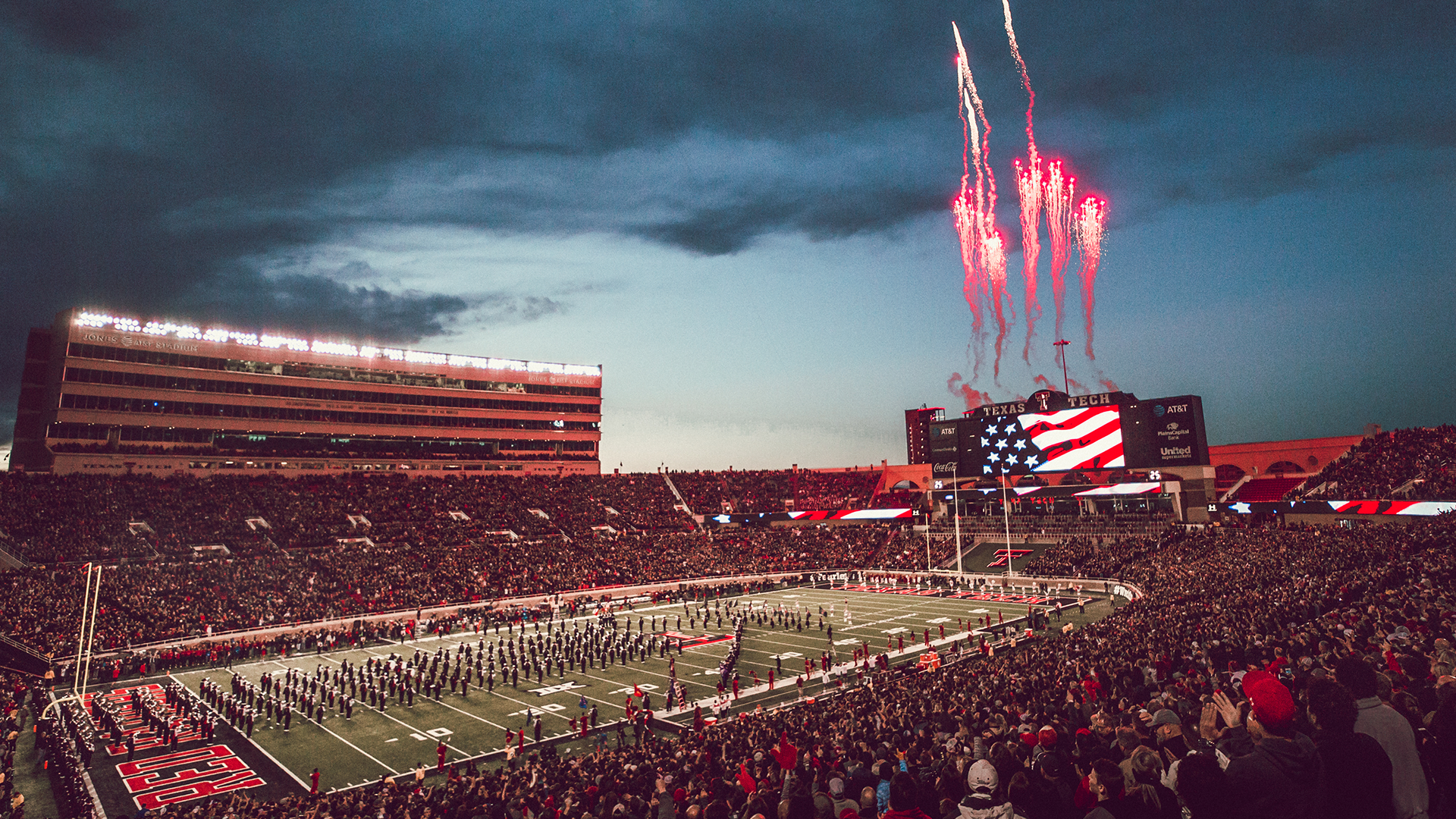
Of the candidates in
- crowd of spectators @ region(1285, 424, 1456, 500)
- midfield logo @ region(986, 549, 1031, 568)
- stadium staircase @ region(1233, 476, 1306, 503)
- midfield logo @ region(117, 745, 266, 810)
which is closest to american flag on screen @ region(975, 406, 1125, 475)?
midfield logo @ region(986, 549, 1031, 568)

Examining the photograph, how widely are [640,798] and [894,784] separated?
6.13 metres

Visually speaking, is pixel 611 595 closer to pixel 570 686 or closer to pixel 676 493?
pixel 570 686

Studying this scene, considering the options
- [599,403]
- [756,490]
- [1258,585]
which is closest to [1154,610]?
[1258,585]

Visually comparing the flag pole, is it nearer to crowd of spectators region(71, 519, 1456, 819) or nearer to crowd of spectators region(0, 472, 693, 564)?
crowd of spectators region(71, 519, 1456, 819)

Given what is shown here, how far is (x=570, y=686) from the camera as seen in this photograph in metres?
30.9

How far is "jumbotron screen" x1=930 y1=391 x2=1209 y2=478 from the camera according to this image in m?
55.8

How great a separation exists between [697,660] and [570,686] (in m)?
6.53

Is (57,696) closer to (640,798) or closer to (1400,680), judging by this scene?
(640,798)

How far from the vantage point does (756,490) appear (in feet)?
284

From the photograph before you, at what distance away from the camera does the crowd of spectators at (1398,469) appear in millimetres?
41188

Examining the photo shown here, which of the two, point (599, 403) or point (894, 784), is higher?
point (599, 403)

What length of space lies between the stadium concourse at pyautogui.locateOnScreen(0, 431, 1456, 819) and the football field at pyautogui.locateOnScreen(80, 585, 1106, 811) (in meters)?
0.21

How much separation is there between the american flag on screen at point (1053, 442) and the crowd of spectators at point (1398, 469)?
13.7 metres

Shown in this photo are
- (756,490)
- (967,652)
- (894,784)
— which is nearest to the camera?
(894,784)
